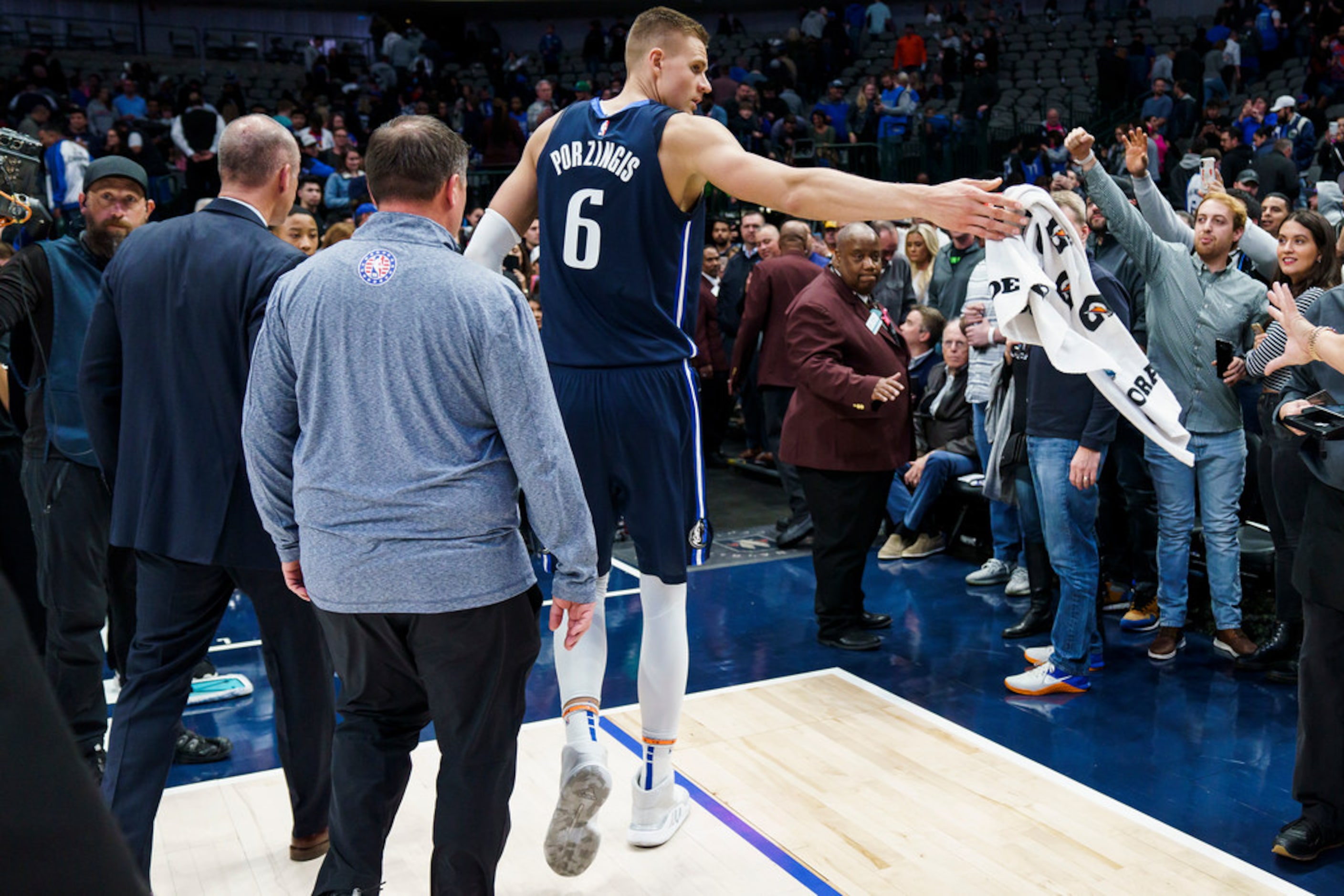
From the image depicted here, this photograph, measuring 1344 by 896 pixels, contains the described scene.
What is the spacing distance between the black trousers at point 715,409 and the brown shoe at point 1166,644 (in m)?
4.41

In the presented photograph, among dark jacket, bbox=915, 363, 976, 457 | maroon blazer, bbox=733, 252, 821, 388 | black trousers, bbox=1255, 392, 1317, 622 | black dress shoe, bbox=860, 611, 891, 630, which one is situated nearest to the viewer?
black trousers, bbox=1255, 392, 1317, 622

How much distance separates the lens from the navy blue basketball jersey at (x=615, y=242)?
A: 3.04 m

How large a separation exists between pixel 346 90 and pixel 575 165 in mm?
16110

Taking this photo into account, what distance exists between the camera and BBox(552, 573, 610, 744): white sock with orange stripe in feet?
10.5

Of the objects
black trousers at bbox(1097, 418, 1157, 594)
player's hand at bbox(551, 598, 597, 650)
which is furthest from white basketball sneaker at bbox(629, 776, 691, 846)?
black trousers at bbox(1097, 418, 1157, 594)

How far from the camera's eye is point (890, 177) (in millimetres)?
14992

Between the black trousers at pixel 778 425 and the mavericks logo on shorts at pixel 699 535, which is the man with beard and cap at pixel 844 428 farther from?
the mavericks logo on shorts at pixel 699 535

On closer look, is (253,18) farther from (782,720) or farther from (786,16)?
(782,720)

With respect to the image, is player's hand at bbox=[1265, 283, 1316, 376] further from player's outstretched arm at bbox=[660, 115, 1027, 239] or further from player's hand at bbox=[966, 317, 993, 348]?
player's hand at bbox=[966, 317, 993, 348]

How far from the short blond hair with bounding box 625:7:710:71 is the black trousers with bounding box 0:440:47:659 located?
2360 mm

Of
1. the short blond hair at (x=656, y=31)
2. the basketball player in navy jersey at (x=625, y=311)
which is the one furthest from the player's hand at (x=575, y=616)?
the short blond hair at (x=656, y=31)

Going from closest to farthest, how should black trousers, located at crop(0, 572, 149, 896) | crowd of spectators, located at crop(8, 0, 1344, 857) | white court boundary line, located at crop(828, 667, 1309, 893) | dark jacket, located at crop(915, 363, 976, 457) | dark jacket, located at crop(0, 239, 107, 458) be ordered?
black trousers, located at crop(0, 572, 149, 896), white court boundary line, located at crop(828, 667, 1309, 893), dark jacket, located at crop(0, 239, 107, 458), crowd of spectators, located at crop(8, 0, 1344, 857), dark jacket, located at crop(915, 363, 976, 457)

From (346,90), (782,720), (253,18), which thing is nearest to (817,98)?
(346,90)

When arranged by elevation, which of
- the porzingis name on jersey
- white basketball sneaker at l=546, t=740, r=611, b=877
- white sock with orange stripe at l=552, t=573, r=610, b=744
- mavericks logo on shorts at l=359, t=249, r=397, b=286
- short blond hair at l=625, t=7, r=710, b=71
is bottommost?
white basketball sneaker at l=546, t=740, r=611, b=877
